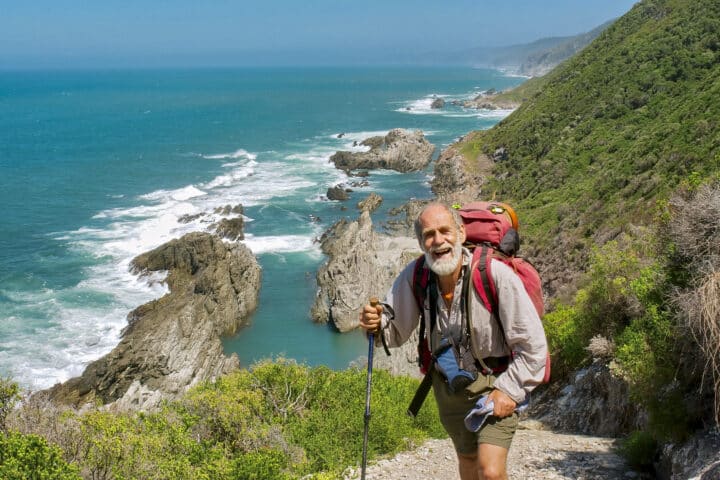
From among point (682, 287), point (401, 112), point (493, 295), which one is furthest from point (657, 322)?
point (401, 112)

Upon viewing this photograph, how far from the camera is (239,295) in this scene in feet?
113

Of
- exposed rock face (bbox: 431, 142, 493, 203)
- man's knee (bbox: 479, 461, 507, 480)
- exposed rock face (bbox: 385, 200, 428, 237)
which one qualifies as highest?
man's knee (bbox: 479, 461, 507, 480)

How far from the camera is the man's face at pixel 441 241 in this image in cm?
379

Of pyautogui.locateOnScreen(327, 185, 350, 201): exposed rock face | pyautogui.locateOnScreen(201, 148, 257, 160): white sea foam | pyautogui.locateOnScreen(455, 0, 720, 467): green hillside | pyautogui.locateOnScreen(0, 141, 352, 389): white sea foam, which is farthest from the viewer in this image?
pyautogui.locateOnScreen(201, 148, 257, 160): white sea foam

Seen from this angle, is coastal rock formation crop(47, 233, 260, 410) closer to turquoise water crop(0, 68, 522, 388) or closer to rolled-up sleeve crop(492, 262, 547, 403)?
turquoise water crop(0, 68, 522, 388)

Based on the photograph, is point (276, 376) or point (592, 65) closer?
point (276, 376)

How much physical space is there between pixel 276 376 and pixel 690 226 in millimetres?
10495

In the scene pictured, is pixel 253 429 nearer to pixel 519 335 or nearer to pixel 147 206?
pixel 519 335

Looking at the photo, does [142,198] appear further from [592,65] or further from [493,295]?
[493,295]

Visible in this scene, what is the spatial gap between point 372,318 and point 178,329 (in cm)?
2504

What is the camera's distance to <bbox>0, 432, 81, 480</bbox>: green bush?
261 inches

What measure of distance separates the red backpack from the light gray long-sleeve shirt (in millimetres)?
53

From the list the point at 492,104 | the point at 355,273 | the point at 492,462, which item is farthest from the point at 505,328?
the point at 492,104

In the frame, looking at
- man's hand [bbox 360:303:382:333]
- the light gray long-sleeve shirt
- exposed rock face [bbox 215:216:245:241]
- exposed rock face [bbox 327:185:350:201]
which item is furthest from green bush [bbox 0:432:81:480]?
exposed rock face [bbox 327:185:350:201]
